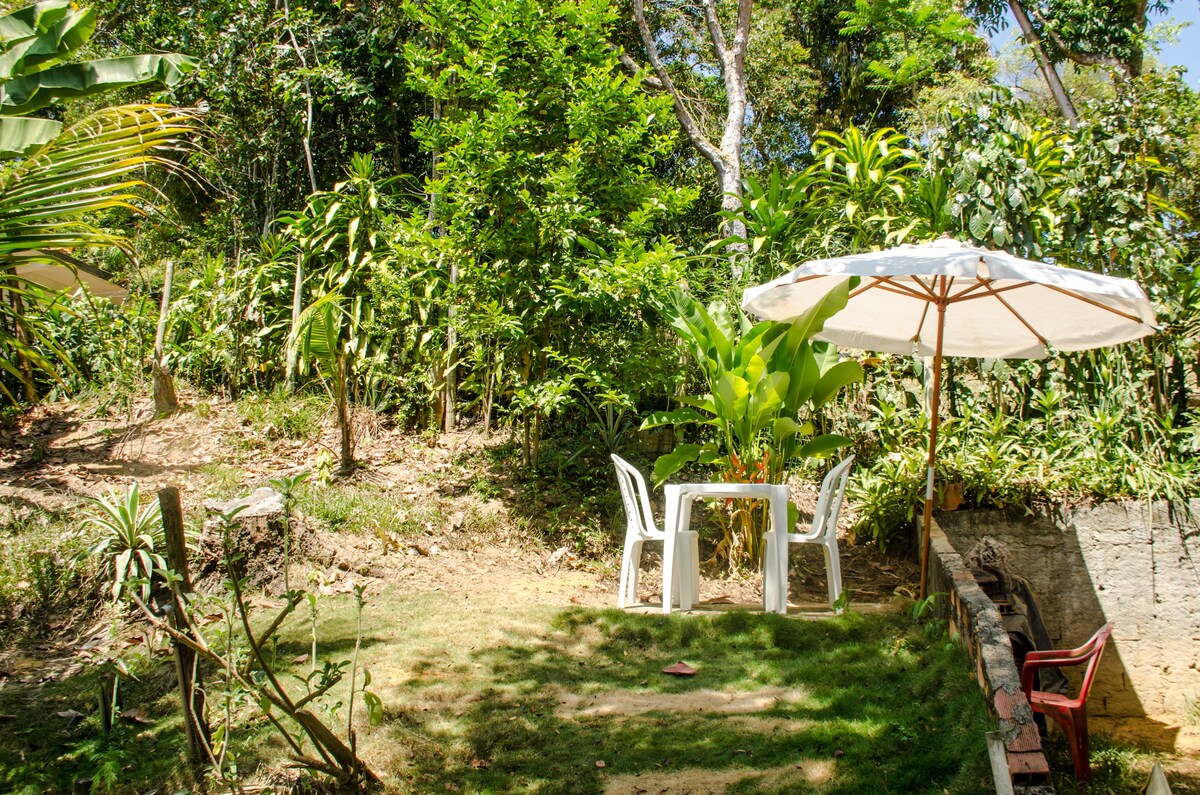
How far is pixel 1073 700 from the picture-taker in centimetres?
452

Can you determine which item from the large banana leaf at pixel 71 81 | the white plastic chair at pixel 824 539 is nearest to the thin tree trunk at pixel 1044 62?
the white plastic chair at pixel 824 539

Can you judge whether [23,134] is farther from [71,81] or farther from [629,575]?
[629,575]

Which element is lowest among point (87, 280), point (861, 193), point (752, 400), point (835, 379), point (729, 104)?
point (752, 400)

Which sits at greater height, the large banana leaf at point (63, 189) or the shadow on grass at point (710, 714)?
the large banana leaf at point (63, 189)

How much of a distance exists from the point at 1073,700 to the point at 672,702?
202 cm

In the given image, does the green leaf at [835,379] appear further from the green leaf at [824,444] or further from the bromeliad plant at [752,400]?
the green leaf at [824,444]

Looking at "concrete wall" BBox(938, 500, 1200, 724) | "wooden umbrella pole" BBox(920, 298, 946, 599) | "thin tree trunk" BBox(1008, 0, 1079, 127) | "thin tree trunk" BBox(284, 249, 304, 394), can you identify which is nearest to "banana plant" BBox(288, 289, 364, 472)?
"thin tree trunk" BBox(284, 249, 304, 394)

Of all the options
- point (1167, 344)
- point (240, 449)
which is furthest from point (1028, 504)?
point (240, 449)

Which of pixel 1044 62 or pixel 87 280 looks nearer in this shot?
pixel 87 280

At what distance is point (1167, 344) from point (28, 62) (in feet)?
→ 25.2

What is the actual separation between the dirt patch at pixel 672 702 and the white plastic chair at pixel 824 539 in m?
1.19

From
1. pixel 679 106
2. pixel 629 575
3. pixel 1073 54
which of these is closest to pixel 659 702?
pixel 629 575

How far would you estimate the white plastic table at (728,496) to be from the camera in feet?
18.4

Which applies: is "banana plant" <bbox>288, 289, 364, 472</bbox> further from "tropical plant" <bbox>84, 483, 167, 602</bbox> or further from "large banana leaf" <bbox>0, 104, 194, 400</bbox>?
"large banana leaf" <bbox>0, 104, 194, 400</bbox>
